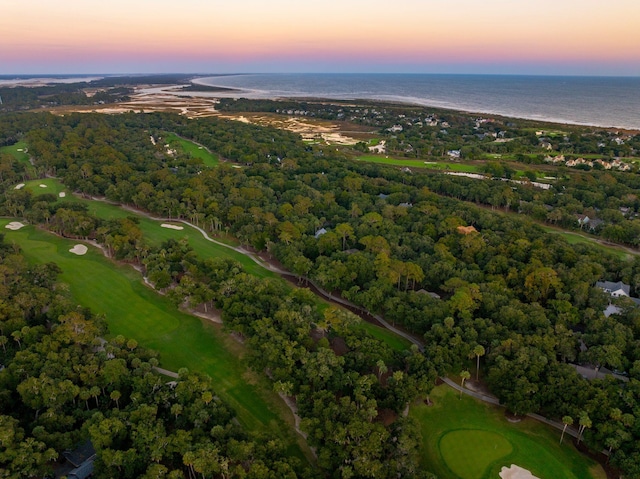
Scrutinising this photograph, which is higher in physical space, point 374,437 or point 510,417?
point 374,437

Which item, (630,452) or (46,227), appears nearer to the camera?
(630,452)

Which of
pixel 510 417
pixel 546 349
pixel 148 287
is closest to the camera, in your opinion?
pixel 510 417

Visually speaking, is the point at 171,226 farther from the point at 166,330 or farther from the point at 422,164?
the point at 422,164

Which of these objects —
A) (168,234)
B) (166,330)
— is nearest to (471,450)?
(166,330)

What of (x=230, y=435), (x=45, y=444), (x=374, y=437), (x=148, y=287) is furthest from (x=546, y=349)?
(x=148, y=287)

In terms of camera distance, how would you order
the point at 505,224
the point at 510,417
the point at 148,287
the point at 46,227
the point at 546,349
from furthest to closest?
the point at 46,227, the point at 505,224, the point at 148,287, the point at 546,349, the point at 510,417

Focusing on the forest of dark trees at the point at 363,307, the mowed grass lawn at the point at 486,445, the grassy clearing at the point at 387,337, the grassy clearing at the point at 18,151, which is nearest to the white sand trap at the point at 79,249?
the forest of dark trees at the point at 363,307

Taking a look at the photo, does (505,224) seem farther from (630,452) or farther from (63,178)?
(63,178)

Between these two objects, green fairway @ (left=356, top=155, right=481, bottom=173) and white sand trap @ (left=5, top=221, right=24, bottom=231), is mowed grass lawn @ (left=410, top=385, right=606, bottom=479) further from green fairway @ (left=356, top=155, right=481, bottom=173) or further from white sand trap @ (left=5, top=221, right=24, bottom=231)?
green fairway @ (left=356, top=155, right=481, bottom=173)
